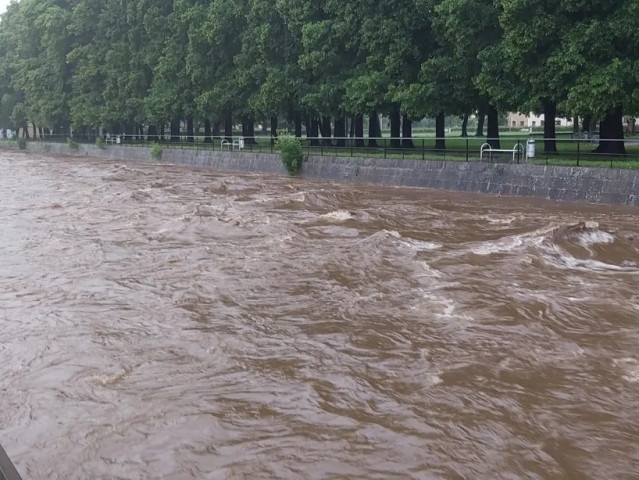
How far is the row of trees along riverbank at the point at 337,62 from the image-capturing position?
Result: 21016mm

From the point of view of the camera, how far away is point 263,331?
30.2 feet

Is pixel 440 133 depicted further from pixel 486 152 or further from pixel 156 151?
pixel 156 151

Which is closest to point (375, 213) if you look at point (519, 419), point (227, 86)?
point (519, 419)

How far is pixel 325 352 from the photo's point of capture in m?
8.44

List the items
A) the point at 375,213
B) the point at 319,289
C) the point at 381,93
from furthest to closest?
the point at 381,93, the point at 375,213, the point at 319,289

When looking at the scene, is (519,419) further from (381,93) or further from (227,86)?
(227,86)

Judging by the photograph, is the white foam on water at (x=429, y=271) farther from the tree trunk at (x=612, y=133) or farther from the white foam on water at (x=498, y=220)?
the tree trunk at (x=612, y=133)

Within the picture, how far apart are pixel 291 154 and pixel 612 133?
12.6m

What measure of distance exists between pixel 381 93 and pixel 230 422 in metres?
23.0

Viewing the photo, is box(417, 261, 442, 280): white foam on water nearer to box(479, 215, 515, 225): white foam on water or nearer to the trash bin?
box(479, 215, 515, 225): white foam on water

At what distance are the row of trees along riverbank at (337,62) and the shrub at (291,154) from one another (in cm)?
268

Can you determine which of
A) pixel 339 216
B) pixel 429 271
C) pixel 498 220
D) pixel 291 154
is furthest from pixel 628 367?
pixel 291 154

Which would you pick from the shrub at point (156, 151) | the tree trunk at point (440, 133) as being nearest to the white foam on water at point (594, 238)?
the tree trunk at point (440, 133)

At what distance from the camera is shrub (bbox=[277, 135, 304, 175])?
30.0 m
